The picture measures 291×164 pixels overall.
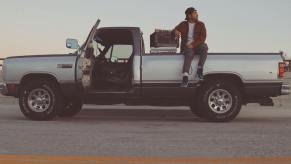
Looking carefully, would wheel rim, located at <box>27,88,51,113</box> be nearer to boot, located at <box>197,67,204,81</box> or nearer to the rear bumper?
the rear bumper

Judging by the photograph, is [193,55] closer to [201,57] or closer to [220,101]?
[201,57]

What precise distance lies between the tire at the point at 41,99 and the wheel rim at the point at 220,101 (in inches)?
114

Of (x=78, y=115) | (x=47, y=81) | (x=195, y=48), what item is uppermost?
(x=195, y=48)

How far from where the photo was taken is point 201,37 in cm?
967

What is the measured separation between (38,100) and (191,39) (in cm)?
316

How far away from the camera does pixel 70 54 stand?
9.88 metres

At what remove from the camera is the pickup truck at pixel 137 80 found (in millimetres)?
9469

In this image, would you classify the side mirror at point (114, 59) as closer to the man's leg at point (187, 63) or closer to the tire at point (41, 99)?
the tire at point (41, 99)

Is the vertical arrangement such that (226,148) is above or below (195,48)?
below

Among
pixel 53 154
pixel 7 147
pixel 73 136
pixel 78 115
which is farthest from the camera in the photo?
pixel 78 115

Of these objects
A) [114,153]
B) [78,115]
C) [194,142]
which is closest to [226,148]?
[194,142]

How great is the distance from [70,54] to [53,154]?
444 centimetres

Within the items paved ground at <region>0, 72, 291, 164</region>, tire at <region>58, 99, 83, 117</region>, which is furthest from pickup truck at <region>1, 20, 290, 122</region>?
tire at <region>58, 99, 83, 117</region>

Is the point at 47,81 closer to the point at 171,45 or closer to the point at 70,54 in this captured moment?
the point at 70,54
